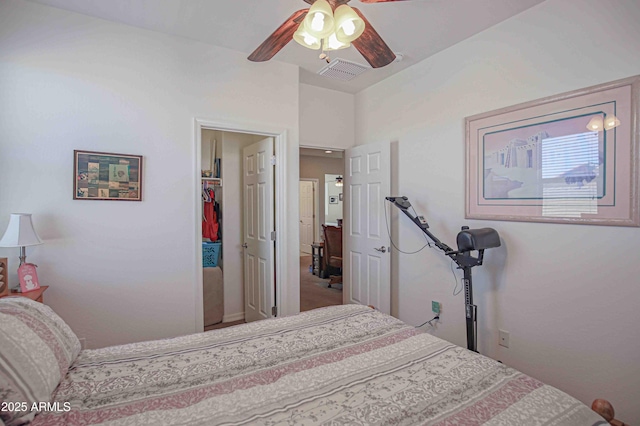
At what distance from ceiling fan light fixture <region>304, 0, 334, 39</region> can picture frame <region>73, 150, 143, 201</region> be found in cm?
170

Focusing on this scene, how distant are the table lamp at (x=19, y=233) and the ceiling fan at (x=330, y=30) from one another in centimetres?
172

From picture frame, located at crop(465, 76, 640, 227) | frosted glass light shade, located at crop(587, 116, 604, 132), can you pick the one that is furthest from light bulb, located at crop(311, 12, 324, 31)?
frosted glass light shade, located at crop(587, 116, 604, 132)

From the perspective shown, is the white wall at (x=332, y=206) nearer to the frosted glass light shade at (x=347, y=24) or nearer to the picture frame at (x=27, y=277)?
the picture frame at (x=27, y=277)

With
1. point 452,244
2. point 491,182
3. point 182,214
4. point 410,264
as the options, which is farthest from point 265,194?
point 491,182

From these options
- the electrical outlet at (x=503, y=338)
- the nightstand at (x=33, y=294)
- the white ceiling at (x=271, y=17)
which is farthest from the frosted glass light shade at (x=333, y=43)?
the electrical outlet at (x=503, y=338)

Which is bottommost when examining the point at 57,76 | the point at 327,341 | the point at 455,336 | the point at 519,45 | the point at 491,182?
the point at 455,336

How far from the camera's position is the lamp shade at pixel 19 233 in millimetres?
1859

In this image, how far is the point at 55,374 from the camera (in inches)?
44.6

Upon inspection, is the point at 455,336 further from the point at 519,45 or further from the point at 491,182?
the point at 519,45

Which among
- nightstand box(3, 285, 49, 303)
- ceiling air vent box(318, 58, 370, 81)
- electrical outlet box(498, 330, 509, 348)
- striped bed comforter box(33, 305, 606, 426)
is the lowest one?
electrical outlet box(498, 330, 509, 348)

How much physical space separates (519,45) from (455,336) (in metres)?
2.36

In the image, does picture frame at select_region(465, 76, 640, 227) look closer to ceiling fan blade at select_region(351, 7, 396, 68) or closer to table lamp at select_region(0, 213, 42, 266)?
ceiling fan blade at select_region(351, 7, 396, 68)

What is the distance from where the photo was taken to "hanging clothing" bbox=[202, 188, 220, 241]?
12.5ft

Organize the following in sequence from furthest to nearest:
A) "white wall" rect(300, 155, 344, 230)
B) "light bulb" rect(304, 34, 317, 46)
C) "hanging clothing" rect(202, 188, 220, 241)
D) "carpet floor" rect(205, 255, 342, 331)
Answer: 1. "white wall" rect(300, 155, 344, 230)
2. "carpet floor" rect(205, 255, 342, 331)
3. "hanging clothing" rect(202, 188, 220, 241)
4. "light bulb" rect(304, 34, 317, 46)
